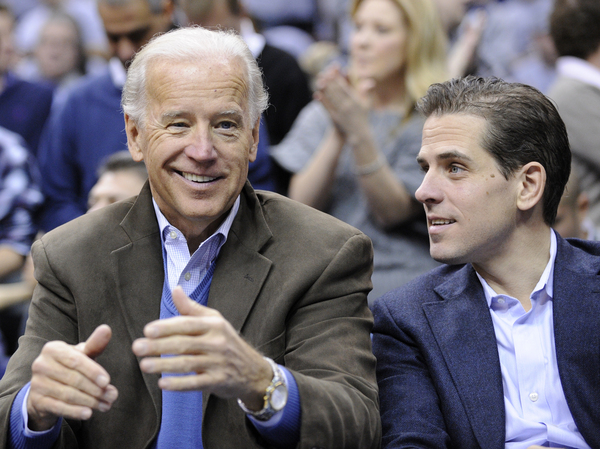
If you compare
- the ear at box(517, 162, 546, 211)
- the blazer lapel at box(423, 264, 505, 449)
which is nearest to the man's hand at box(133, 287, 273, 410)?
the blazer lapel at box(423, 264, 505, 449)

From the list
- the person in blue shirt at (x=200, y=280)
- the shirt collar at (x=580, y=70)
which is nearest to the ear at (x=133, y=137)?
the person in blue shirt at (x=200, y=280)

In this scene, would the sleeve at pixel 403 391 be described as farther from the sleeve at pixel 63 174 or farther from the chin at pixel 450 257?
the sleeve at pixel 63 174

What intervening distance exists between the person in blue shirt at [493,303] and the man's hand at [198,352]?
71cm

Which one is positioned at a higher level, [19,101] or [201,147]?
[201,147]

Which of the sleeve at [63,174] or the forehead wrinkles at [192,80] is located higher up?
the forehead wrinkles at [192,80]

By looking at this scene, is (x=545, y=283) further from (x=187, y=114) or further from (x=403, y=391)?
(x=187, y=114)

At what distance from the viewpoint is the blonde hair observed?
4184 millimetres

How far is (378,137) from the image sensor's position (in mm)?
4125

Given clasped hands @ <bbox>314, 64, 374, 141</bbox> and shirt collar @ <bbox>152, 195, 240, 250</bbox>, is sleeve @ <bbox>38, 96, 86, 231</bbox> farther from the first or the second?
shirt collar @ <bbox>152, 195, 240, 250</bbox>

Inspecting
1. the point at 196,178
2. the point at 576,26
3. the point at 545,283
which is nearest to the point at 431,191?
the point at 545,283

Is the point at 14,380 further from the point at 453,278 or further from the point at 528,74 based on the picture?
the point at 528,74

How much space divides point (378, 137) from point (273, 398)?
227 centimetres

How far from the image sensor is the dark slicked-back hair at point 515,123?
2633 millimetres

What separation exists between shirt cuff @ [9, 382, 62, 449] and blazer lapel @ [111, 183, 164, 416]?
303 millimetres
